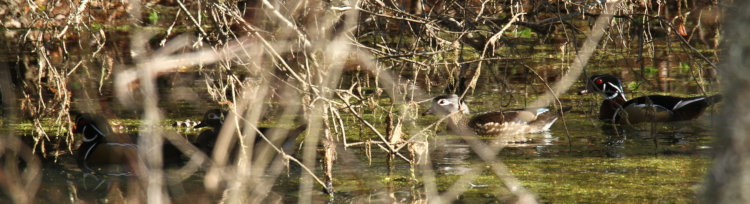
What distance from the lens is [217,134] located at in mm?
7477

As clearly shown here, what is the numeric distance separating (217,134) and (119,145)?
0.88 m

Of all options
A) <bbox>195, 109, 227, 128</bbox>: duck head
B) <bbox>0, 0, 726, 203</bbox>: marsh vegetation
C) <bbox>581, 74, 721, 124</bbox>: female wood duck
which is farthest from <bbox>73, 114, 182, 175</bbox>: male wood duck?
<bbox>581, 74, 721, 124</bbox>: female wood duck

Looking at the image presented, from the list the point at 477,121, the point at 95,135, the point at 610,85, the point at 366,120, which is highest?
the point at 366,120

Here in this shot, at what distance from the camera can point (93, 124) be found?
7984 millimetres

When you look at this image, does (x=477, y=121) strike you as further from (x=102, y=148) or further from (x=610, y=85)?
(x=102, y=148)

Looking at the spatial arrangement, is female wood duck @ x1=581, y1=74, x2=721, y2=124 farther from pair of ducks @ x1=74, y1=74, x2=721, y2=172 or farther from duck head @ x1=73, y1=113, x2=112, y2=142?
duck head @ x1=73, y1=113, x2=112, y2=142

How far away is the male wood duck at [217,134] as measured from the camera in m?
6.62

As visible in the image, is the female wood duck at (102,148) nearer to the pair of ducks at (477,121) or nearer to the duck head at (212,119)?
the pair of ducks at (477,121)

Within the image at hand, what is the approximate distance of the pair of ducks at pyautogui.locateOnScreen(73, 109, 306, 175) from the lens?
6891 millimetres

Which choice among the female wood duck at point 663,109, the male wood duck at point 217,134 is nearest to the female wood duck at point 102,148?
the male wood duck at point 217,134

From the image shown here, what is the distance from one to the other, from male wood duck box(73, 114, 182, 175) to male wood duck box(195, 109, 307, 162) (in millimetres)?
424

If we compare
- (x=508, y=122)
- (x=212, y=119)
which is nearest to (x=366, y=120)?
(x=212, y=119)

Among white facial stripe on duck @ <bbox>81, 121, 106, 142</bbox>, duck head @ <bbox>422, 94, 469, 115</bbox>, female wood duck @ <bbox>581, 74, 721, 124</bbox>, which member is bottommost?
white facial stripe on duck @ <bbox>81, 121, 106, 142</bbox>

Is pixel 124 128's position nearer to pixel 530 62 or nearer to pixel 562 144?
pixel 562 144
